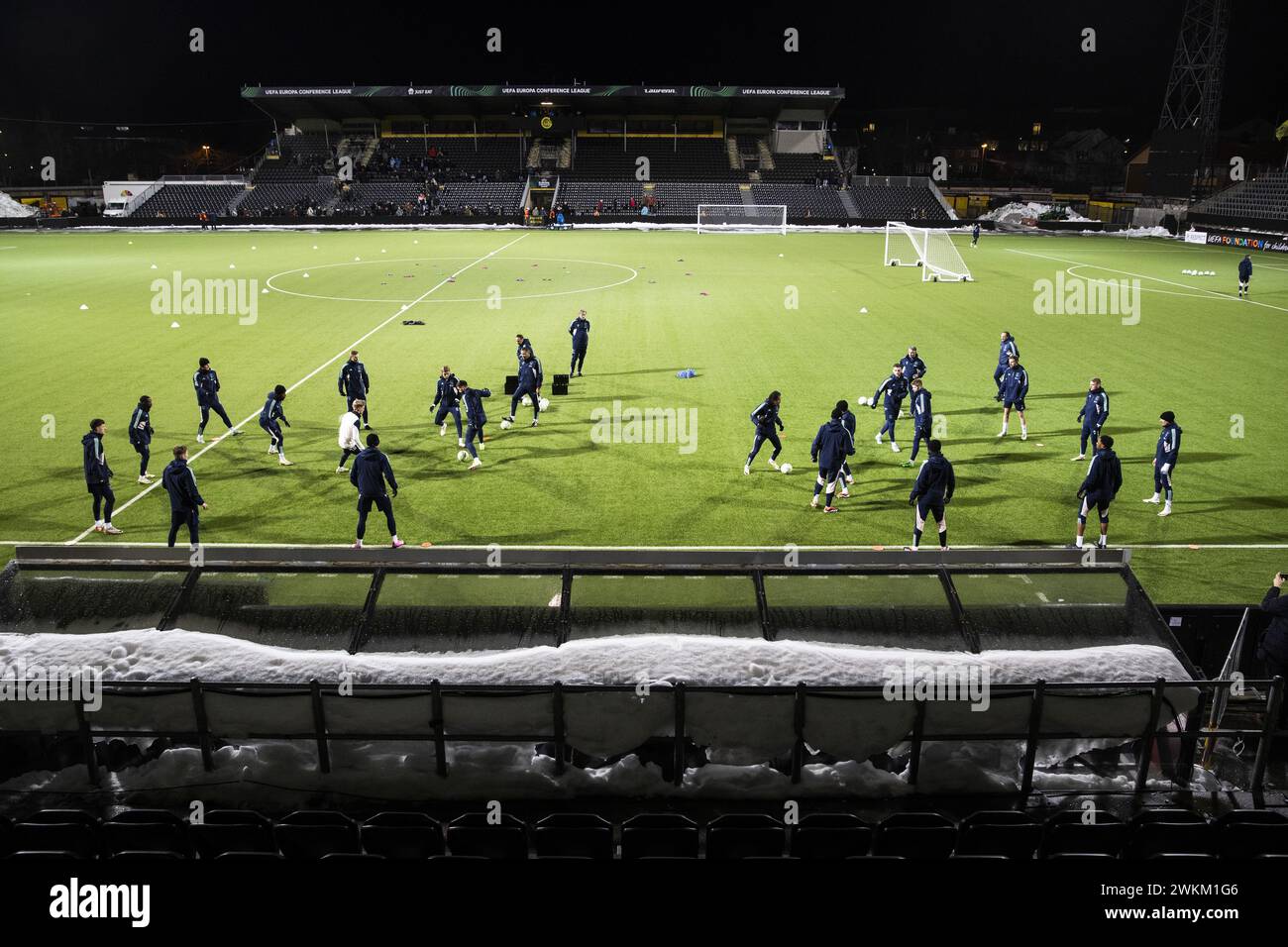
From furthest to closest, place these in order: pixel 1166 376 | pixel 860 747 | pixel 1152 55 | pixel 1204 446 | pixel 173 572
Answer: pixel 1152 55, pixel 1166 376, pixel 1204 446, pixel 173 572, pixel 860 747

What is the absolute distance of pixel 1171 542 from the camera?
44.0 ft

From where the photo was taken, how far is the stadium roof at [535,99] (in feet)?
259

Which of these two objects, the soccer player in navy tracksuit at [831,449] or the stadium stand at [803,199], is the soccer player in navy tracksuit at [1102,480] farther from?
the stadium stand at [803,199]

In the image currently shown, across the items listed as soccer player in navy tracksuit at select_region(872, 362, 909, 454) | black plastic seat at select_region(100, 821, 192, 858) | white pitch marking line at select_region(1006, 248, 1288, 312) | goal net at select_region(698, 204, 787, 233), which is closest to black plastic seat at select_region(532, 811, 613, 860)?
black plastic seat at select_region(100, 821, 192, 858)

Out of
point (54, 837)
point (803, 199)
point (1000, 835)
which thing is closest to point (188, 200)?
point (803, 199)

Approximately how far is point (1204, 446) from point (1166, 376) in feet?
21.8

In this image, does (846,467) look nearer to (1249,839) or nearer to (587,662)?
(587,662)

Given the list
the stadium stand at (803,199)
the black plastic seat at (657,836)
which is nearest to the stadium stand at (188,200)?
the stadium stand at (803,199)

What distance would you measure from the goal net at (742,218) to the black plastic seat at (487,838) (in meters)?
64.6

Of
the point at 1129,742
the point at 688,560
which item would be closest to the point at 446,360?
the point at 688,560

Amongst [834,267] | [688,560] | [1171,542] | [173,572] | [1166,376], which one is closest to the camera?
[173,572]

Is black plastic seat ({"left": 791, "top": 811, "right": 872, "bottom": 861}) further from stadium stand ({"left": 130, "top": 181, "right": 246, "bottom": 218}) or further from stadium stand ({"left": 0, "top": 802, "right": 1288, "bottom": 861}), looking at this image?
stadium stand ({"left": 130, "top": 181, "right": 246, "bottom": 218})

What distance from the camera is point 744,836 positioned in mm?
6047
